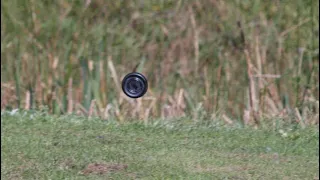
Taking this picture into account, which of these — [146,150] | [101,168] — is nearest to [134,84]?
[101,168]

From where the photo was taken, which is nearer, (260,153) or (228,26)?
(260,153)

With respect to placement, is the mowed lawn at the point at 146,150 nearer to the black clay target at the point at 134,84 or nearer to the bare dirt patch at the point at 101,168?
the bare dirt patch at the point at 101,168

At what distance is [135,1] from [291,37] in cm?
167

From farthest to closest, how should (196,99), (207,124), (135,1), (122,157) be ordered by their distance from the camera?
(135,1) → (196,99) → (207,124) → (122,157)

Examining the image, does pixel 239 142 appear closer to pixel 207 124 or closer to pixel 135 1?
pixel 207 124

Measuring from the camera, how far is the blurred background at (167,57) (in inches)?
326

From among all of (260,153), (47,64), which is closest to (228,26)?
(47,64)

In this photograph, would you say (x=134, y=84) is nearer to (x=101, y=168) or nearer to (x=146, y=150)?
(x=101, y=168)

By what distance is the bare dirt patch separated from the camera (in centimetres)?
585

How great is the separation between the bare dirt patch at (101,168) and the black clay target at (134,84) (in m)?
0.54

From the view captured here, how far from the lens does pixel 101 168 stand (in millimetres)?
5902

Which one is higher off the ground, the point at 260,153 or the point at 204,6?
the point at 204,6

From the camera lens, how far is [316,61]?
27.8 ft

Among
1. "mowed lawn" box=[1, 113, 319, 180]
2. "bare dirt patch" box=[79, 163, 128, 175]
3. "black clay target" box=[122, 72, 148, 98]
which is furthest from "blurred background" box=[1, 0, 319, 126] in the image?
"black clay target" box=[122, 72, 148, 98]
